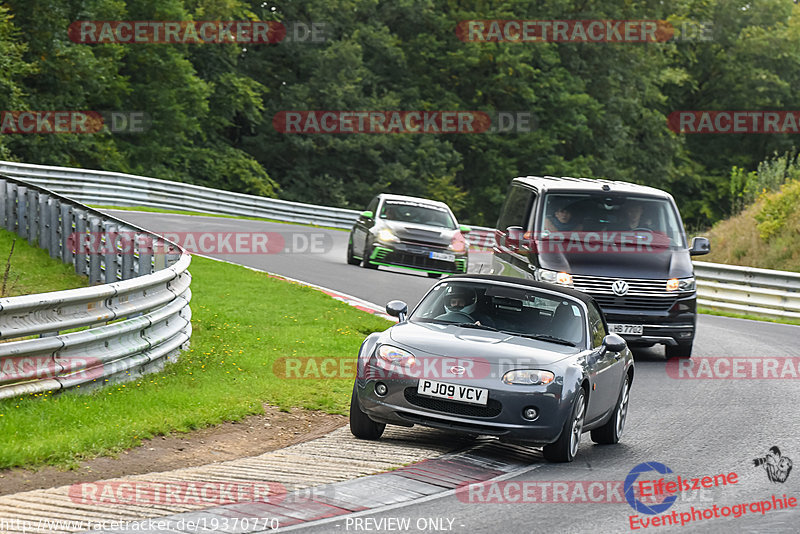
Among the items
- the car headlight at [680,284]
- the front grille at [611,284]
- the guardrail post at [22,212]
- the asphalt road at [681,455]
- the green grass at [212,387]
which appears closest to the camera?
the asphalt road at [681,455]

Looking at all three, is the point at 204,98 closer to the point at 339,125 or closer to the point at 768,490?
the point at 339,125

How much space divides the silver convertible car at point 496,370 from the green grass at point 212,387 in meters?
1.47

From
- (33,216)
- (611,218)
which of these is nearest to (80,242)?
(33,216)

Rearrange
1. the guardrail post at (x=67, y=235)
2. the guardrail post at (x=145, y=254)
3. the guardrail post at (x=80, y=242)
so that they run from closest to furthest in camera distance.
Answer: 1. the guardrail post at (x=145, y=254)
2. the guardrail post at (x=80, y=242)
3. the guardrail post at (x=67, y=235)

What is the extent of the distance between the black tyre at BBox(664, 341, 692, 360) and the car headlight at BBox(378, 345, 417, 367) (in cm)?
752

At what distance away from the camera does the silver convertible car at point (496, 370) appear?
898 centimetres

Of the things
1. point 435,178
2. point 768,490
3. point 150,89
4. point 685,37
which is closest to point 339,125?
point 435,178

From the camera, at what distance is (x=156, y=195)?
36844mm

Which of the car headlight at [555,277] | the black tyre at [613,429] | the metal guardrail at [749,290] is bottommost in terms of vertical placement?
the metal guardrail at [749,290]

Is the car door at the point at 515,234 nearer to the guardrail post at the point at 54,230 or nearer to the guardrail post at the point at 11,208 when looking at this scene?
the guardrail post at the point at 54,230

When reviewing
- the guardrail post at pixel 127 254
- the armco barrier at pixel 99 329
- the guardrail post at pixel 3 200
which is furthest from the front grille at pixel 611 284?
the guardrail post at pixel 3 200

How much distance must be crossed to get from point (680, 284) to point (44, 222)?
1025cm

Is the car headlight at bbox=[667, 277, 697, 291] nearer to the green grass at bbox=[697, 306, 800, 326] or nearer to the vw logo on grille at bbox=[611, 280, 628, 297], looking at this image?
the vw logo on grille at bbox=[611, 280, 628, 297]

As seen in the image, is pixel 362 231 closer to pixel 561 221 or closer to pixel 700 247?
pixel 561 221
